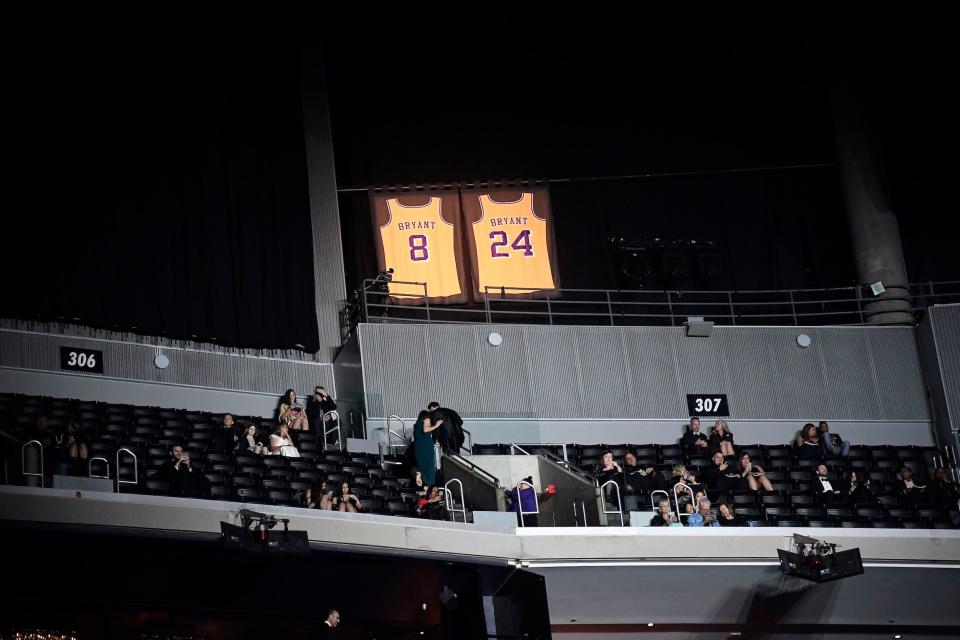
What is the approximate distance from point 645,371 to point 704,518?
4.80 meters

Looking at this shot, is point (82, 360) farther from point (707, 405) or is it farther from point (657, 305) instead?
point (657, 305)

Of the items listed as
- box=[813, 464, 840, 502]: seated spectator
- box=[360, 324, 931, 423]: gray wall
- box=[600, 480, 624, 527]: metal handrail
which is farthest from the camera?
box=[360, 324, 931, 423]: gray wall

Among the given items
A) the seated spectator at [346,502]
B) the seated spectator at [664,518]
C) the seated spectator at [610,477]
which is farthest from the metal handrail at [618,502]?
the seated spectator at [346,502]

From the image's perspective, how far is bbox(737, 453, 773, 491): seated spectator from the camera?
14.4 m

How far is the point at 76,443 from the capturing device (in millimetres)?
12234

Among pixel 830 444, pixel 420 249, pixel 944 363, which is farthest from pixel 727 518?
pixel 420 249

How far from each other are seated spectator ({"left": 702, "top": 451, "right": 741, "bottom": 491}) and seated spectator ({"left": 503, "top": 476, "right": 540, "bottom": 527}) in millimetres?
2199

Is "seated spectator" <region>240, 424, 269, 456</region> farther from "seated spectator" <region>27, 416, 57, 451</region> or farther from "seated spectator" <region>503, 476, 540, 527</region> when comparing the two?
"seated spectator" <region>503, 476, 540, 527</region>

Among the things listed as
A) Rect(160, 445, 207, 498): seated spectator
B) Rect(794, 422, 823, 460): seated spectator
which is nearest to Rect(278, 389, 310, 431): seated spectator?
Rect(160, 445, 207, 498): seated spectator

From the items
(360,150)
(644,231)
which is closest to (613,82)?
(644,231)

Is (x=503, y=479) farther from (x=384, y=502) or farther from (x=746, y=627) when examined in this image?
(x=746, y=627)

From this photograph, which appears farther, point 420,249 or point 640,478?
point 420,249

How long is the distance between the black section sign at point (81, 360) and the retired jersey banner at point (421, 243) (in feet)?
15.2

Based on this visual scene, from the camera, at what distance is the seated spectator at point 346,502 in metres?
12.4
